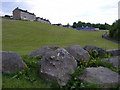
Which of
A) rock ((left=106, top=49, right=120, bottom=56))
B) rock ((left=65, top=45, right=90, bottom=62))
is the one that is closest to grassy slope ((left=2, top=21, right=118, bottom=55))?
rock ((left=106, top=49, right=120, bottom=56))

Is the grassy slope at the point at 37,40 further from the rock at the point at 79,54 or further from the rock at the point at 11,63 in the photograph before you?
the rock at the point at 79,54

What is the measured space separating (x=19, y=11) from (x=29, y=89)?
85.9m

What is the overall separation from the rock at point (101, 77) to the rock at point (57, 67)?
614mm

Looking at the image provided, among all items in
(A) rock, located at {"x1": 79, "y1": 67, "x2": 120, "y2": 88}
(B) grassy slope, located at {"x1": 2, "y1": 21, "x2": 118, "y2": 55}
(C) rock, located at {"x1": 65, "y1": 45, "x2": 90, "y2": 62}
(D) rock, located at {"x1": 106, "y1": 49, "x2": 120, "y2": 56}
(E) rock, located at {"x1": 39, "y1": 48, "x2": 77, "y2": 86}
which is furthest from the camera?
(B) grassy slope, located at {"x1": 2, "y1": 21, "x2": 118, "y2": 55}

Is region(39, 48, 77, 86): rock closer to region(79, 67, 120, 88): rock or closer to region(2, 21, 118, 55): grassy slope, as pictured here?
region(79, 67, 120, 88): rock

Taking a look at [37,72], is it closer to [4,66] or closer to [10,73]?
[10,73]

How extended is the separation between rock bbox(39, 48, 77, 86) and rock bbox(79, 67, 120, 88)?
2.02 ft

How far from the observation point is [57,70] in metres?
3.71

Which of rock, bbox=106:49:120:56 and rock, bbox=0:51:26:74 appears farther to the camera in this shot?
rock, bbox=106:49:120:56

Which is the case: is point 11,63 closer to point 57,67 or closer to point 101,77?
point 57,67

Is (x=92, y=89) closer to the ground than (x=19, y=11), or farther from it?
closer to the ground

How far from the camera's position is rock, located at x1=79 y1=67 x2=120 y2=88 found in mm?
3238

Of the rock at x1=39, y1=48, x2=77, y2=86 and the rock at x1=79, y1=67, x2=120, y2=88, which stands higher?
the rock at x1=39, y1=48, x2=77, y2=86

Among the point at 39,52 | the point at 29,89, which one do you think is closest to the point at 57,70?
the point at 29,89
